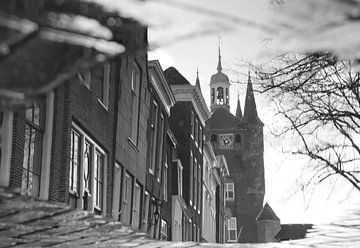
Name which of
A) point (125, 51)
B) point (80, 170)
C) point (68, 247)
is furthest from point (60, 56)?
point (80, 170)

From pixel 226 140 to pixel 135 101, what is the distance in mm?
97079

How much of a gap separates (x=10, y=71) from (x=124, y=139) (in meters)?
18.5

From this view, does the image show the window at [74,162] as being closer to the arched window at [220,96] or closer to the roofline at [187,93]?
the roofline at [187,93]

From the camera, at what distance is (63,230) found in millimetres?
7504

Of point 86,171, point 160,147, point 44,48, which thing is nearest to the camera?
point 44,48

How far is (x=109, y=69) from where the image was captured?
19406 mm

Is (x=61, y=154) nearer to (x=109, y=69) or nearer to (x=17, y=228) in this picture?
(x=109, y=69)

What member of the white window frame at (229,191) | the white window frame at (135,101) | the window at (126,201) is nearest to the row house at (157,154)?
the white window frame at (135,101)

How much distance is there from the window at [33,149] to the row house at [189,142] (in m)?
23.1

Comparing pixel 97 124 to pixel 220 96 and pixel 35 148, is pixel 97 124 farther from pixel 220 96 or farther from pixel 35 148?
pixel 220 96

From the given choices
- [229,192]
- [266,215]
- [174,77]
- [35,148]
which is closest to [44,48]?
[35,148]

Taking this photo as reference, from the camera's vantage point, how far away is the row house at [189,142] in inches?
1534

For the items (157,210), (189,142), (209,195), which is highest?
(189,142)

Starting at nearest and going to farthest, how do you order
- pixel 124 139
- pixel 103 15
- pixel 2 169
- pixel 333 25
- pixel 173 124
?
pixel 333 25 < pixel 103 15 < pixel 2 169 < pixel 124 139 < pixel 173 124
